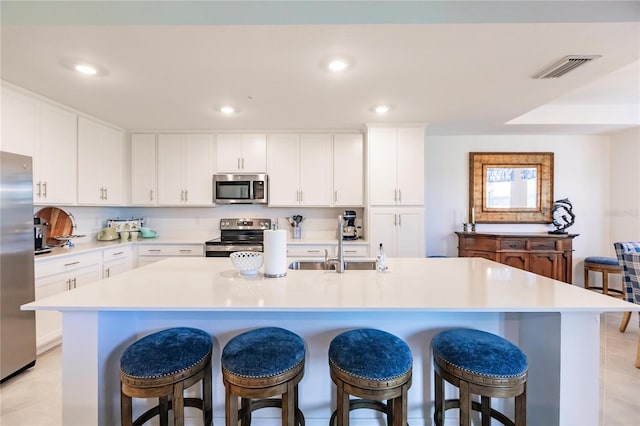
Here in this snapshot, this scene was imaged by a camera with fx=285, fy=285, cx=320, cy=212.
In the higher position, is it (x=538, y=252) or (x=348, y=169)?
(x=348, y=169)

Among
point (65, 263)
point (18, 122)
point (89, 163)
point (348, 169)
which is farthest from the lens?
point (348, 169)

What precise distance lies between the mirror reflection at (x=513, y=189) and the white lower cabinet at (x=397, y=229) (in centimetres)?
143

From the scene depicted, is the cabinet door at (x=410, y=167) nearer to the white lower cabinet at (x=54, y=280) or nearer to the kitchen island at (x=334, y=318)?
the kitchen island at (x=334, y=318)

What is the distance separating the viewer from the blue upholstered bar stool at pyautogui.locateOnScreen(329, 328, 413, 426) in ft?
3.90

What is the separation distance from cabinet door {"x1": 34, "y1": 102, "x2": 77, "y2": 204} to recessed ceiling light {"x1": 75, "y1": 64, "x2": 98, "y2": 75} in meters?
1.01

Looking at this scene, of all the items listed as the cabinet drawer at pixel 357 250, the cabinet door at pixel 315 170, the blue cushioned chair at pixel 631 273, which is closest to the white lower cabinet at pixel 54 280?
the cabinet door at pixel 315 170

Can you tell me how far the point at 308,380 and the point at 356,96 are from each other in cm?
231

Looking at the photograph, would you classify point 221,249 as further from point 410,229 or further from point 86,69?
point 410,229

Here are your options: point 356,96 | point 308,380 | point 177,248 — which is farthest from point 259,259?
point 177,248

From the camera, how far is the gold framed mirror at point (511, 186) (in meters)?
4.16

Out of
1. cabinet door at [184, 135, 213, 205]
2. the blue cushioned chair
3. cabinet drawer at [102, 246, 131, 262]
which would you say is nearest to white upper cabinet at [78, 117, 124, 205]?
cabinet drawer at [102, 246, 131, 262]

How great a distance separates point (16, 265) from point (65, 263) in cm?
57

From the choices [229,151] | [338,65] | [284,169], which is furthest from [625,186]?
[229,151]

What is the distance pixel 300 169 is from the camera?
3857 millimetres
